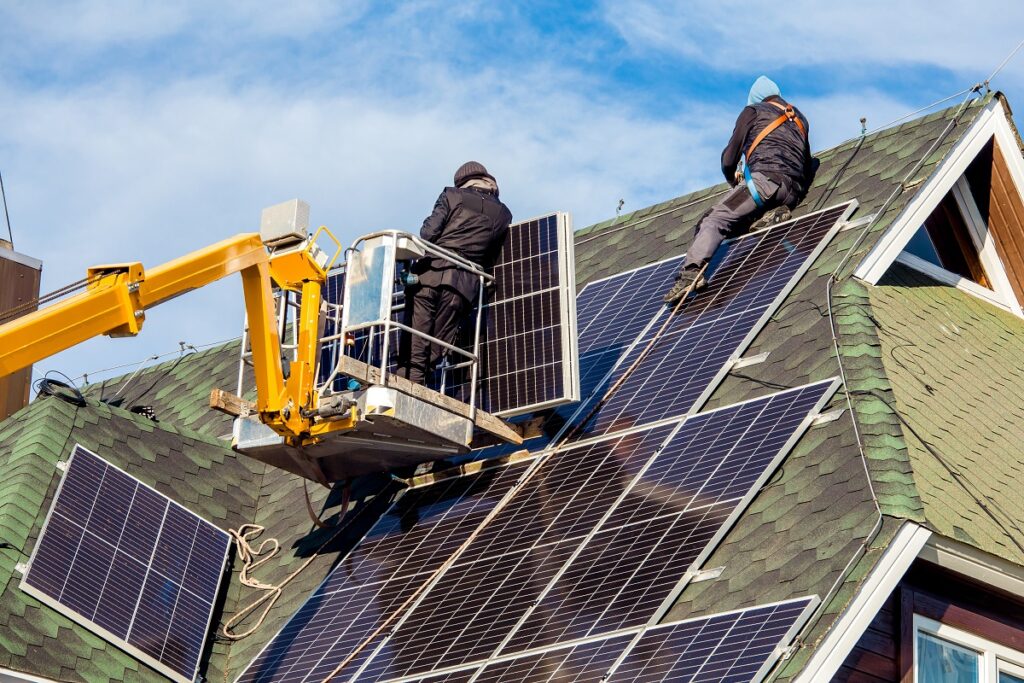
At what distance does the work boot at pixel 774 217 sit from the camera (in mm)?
18953

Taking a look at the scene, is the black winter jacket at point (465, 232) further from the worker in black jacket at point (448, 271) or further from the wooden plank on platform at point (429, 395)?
the wooden plank on platform at point (429, 395)

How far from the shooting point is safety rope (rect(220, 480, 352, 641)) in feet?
58.4

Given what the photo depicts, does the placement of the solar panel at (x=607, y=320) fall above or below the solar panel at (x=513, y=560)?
above

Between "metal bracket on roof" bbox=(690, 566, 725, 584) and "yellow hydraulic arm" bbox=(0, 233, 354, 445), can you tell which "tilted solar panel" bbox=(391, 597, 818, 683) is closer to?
"metal bracket on roof" bbox=(690, 566, 725, 584)

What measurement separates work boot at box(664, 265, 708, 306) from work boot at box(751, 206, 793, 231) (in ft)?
3.25

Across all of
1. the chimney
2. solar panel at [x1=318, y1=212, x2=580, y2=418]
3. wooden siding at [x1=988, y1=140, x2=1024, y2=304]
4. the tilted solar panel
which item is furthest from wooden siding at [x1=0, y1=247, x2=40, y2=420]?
wooden siding at [x1=988, y1=140, x2=1024, y2=304]

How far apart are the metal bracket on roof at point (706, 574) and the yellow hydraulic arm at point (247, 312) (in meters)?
4.12

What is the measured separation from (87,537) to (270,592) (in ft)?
6.25

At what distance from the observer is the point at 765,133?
19.7 m

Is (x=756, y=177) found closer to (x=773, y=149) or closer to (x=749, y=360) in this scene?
(x=773, y=149)

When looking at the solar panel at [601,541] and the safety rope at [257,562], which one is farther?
the safety rope at [257,562]

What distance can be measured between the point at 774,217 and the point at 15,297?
10.8m

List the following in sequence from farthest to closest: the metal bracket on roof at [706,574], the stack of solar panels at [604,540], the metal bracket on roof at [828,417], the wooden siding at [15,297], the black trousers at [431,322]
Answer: the wooden siding at [15,297], the black trousers at [431,322], the metal bracket on roof at [828,417], the metal bracket on roof at [706,574], the stack of solar panels at [604,540]

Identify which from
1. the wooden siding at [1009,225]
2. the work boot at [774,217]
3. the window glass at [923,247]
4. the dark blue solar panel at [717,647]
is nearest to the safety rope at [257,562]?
the work boot at [774,217]
